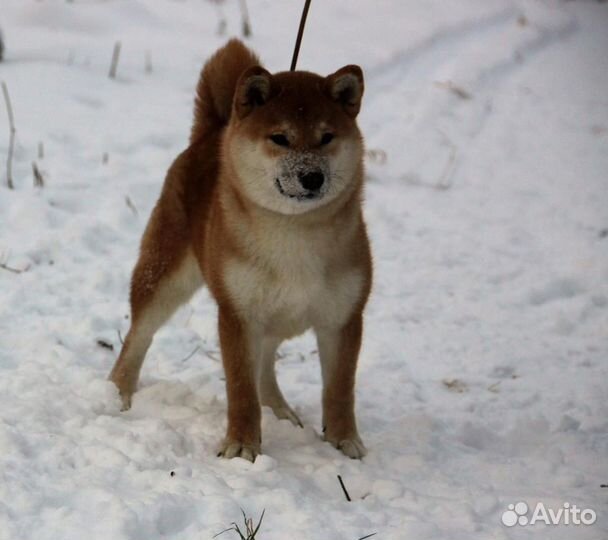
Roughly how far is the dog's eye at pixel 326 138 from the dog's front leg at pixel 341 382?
69 cm

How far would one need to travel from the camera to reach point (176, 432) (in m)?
3.76

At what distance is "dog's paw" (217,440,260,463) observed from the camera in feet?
12.2

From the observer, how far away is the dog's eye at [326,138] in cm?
359

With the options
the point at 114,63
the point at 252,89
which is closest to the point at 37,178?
the point at 114,63

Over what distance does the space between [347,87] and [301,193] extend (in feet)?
1.67

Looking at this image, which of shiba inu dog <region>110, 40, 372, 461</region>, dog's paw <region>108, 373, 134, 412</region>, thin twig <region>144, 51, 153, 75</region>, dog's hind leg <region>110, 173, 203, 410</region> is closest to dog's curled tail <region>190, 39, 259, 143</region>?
dog's hind leg <region>110, 173, 203, 410</region>

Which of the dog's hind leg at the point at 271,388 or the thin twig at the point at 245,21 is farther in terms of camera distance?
the thin twig at the point at 245,21

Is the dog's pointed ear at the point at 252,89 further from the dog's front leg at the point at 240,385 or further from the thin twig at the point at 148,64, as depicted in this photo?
the thin twig at the point at 148,64

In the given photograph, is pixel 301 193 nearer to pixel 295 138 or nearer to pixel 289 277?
pixel 295 138

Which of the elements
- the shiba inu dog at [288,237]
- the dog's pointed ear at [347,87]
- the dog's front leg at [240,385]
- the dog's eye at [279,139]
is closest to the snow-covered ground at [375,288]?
the dog's front leg at [240,385]

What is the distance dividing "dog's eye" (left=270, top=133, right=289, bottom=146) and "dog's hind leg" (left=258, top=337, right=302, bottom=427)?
3.30 ft

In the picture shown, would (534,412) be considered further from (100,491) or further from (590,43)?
(590,43)

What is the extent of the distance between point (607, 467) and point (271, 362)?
1455 mm

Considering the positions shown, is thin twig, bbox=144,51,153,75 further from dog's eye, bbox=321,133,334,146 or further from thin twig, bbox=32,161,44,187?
dog's eye, bbox=321,133,334,146
